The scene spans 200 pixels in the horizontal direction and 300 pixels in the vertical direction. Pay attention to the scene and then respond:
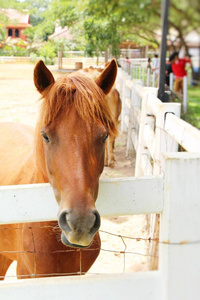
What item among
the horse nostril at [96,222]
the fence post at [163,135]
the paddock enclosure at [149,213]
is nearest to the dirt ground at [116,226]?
the paddock enclosure at [149,213]

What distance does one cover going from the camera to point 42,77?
6.18ft

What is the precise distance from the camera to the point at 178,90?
7.73 metres

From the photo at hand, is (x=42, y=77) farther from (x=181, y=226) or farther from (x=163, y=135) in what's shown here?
(x=163, y=135)

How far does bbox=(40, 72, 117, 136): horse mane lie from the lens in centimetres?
168

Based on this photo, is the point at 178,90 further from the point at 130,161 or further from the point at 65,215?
the point at 65,215

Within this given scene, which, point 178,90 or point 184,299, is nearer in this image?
point 184,299

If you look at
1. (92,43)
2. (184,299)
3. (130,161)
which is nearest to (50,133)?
(184,299)

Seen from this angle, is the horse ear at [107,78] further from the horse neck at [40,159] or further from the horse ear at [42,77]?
the horse neck at [40,159]

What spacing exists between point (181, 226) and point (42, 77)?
1.12 m

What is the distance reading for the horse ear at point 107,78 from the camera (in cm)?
198

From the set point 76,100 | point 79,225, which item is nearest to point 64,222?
point 79,225

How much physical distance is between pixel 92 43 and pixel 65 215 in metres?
14.5

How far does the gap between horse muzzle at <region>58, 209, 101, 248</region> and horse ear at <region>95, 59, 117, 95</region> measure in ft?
3.05

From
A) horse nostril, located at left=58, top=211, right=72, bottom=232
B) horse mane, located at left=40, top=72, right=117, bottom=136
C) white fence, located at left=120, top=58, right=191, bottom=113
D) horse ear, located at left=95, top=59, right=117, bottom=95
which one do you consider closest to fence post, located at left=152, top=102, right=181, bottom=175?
white fence, located at left=120, top=58, right=191, bottom=113
